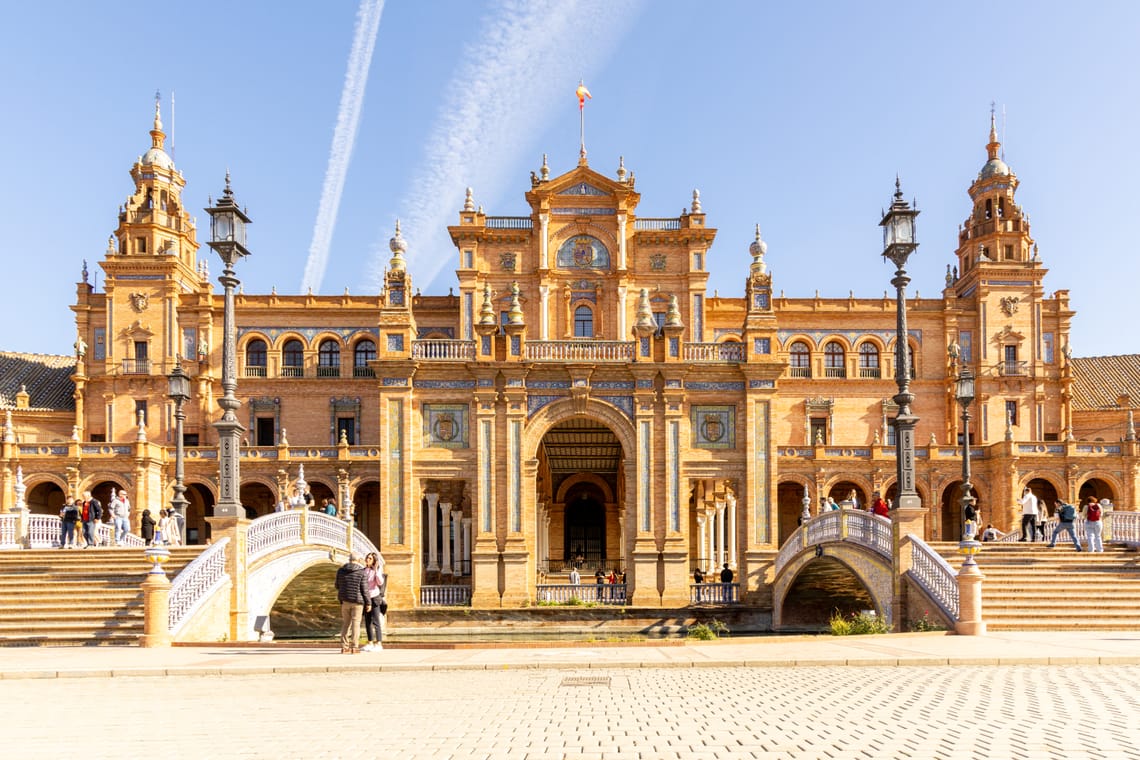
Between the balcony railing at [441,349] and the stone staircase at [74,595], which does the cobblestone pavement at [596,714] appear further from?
the balcony railing at [441,349]

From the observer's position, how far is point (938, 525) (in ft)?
152

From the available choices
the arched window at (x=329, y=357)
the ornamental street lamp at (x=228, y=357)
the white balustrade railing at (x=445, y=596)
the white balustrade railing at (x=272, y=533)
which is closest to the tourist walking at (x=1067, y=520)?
the white balustrade railing at (x=445, y=596)

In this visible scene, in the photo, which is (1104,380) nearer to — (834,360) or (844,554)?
(834,360)

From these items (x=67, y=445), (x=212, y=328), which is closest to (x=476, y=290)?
(x=212, y=328)

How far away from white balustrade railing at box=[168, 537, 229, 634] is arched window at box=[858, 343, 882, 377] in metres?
41.0

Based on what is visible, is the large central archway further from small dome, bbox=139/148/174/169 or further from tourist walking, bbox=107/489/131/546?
small dome, bbox=139/148/174/169

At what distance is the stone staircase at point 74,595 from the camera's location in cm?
1751

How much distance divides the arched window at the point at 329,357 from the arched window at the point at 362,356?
87cm

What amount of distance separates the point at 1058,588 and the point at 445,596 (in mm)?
18418

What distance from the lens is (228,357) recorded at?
68.1 feet

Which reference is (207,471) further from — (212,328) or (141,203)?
(141,203)

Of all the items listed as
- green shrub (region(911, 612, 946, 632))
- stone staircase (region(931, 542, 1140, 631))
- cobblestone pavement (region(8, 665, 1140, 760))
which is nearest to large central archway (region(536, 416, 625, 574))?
stone staircase (region(931, 542, 1140, 631))

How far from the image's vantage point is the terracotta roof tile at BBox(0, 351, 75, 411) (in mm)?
53375

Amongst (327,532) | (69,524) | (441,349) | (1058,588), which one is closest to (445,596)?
(327,532)
